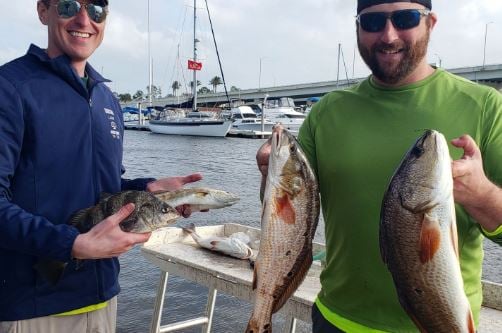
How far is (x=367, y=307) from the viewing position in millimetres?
3051

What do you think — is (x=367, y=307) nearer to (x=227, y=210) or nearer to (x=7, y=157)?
(x=7, y=157)

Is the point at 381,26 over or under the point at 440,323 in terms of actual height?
over

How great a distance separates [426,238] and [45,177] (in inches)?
85.8

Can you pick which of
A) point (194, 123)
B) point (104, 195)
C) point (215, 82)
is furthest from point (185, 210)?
point (215, 82)

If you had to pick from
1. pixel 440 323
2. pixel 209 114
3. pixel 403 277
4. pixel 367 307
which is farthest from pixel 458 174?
pixel 209 114

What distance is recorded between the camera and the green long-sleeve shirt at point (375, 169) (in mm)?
2936

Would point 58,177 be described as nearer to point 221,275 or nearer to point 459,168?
point 459,168

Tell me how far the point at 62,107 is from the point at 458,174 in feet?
7.58

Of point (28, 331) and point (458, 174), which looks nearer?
point (458, 174)

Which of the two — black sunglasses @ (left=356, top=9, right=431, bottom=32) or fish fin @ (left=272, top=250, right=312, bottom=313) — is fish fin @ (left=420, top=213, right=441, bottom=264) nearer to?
fish fin @ (left=272, top=250, right=312, bottom=313)

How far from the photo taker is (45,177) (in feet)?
10.2

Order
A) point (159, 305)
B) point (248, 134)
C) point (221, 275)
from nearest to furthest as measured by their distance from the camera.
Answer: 1. point (221, 275)
2. point (159, 305)
3. point (248, 134)

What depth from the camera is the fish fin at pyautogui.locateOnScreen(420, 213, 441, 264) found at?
7.91 ft

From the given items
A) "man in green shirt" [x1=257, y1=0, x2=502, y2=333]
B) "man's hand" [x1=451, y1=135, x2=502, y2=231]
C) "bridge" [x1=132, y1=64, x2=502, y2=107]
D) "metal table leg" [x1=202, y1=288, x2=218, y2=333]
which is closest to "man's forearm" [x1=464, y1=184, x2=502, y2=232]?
"man's hand" [x1=451, y1=135, x2=502, y2=231]
